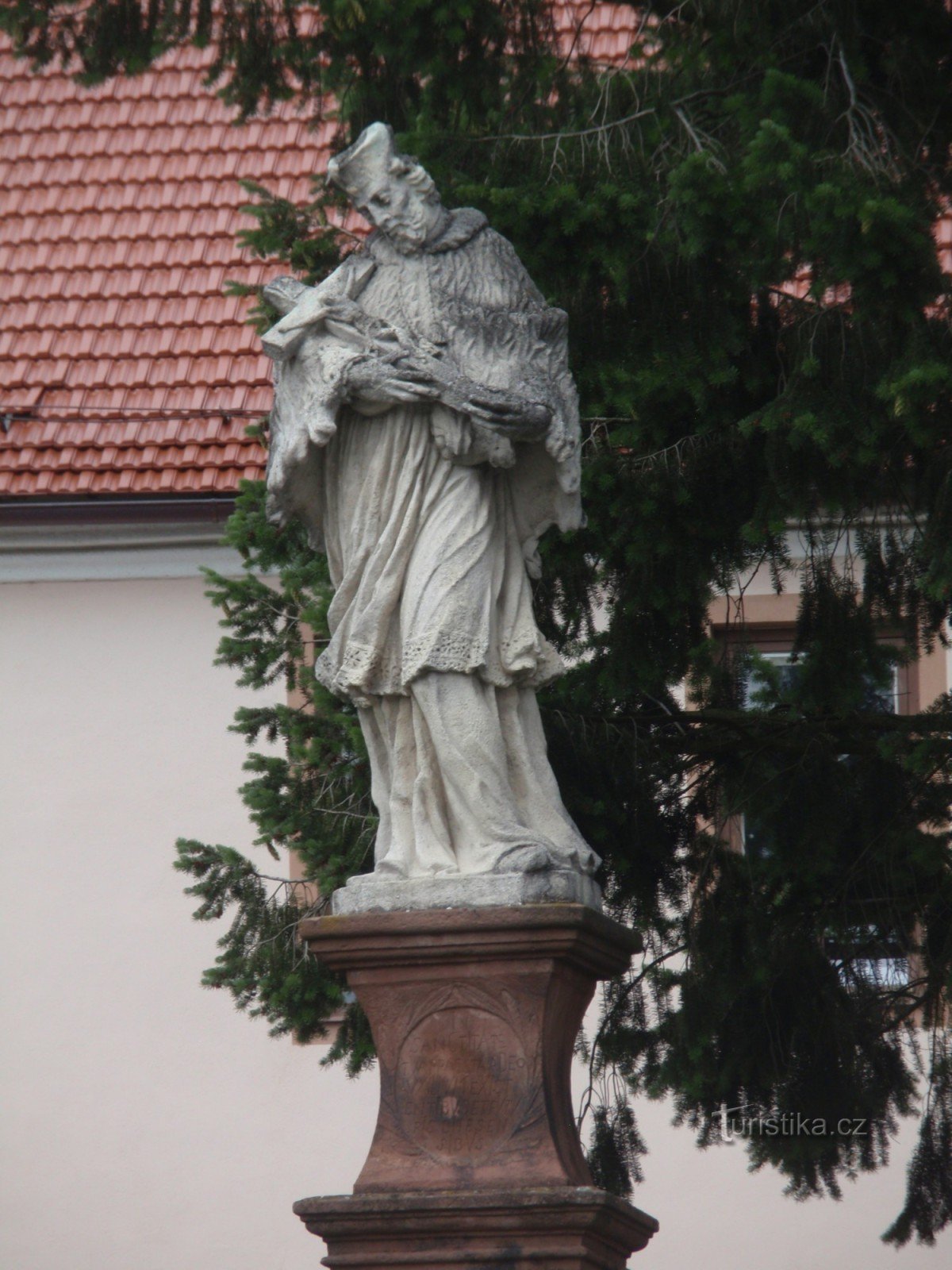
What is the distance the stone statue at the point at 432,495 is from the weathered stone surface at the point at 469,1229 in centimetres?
86

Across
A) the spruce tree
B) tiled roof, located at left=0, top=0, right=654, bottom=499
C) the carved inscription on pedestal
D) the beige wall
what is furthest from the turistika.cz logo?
tiled roof, located at left=0, top=0, right=654, bottom=499

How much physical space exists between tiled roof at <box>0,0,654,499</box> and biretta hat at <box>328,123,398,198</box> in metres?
5.48

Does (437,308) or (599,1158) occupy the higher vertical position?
(437,308)

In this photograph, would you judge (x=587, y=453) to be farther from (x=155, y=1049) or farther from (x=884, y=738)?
(x=155, y=1049)

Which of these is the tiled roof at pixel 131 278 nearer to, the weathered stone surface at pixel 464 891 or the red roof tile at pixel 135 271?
the red roof tile at pixel 135 271

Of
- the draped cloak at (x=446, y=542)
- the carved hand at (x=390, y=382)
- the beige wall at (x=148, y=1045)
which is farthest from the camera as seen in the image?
the beige wall at (x=148, y=1045)

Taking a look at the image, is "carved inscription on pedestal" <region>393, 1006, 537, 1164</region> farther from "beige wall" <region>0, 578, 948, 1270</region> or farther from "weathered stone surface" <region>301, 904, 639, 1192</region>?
"beige wall" <region>0, 578, 948, 1270</region>

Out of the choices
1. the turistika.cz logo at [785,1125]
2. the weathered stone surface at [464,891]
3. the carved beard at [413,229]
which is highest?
the carved beard at [413,229]

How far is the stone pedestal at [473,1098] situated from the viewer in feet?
20.6

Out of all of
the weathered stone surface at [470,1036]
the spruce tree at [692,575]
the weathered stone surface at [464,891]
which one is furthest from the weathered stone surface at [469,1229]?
the spruce tree at [692,575]

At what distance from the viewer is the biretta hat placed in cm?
707

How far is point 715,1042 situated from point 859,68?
11.7ft

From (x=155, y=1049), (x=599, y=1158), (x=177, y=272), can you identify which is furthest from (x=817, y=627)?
(x=177, y=272)

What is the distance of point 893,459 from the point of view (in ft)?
27.0
